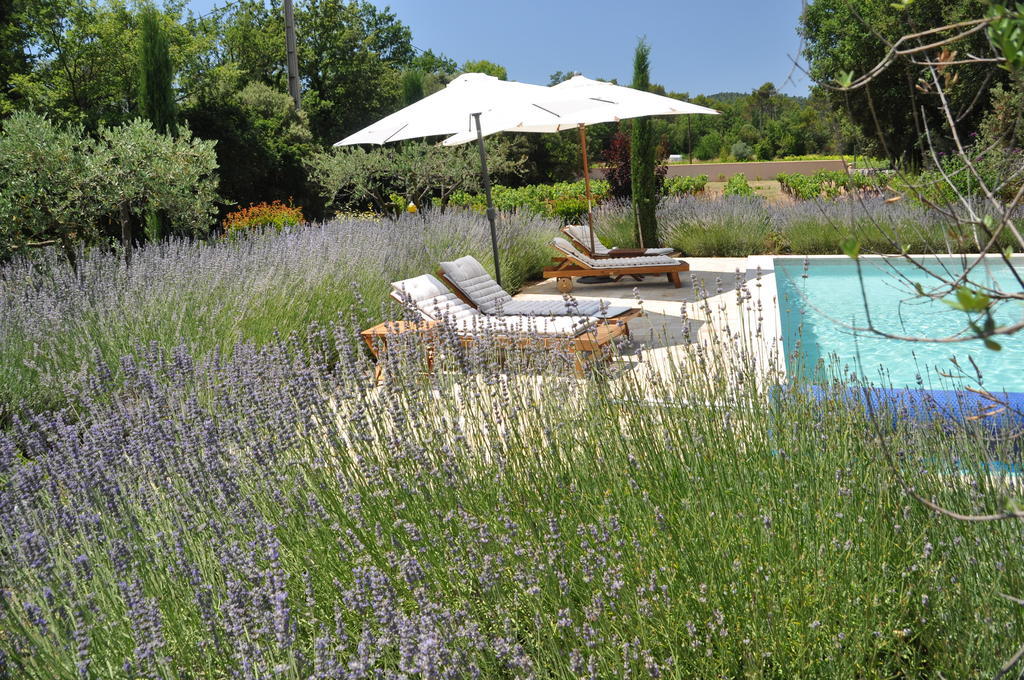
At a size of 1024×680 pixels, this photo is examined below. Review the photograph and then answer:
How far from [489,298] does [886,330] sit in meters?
3.95

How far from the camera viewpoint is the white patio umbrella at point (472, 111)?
8.34 meters

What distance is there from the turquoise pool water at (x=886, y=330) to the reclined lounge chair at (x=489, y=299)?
1623 mm

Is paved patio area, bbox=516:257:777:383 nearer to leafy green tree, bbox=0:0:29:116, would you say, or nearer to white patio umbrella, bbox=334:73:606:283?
white patio umbrella, bbox=334:73:606:283

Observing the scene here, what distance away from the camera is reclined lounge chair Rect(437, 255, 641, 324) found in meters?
7.22

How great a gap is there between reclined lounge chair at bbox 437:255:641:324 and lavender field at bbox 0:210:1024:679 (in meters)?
3.59

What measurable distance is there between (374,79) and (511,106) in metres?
30.2

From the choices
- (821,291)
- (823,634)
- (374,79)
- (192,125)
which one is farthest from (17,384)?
(374,79)

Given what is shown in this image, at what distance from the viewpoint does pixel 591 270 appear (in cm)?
1081

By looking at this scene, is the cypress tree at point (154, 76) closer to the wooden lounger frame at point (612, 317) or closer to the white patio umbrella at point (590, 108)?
the white patio umbrella at point (590, 108)

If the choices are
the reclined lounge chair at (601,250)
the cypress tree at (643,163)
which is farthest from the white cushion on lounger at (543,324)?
the cypress tree at (643,163)

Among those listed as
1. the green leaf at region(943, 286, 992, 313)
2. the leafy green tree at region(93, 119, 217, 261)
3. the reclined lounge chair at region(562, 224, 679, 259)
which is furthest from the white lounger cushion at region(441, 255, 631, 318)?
the green leaf at region(943, 286, 992, 313)

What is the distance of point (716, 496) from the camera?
7.80 feet

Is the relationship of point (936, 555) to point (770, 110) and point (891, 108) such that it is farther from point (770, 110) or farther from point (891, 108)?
point (770, 110)

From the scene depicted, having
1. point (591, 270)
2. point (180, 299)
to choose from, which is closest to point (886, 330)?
point (591, 270)
